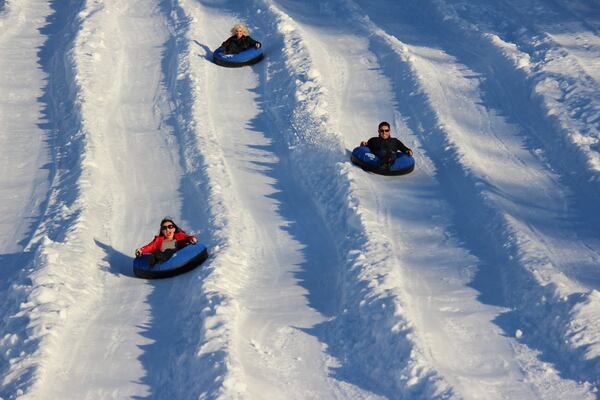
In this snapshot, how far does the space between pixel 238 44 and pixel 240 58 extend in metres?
0.46

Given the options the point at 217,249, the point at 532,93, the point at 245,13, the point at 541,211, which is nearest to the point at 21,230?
the point at 217,249

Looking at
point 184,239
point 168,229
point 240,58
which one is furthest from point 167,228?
point 240,58

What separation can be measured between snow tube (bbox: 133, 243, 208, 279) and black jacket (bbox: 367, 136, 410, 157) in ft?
13.0

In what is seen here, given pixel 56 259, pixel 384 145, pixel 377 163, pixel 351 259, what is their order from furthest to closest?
pixel 384 145
pixel 377 163
pixel 56 259
pixel 351 259

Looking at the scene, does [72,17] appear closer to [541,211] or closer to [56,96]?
[56,96]

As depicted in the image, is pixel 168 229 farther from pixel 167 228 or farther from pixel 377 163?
pixel 377 163

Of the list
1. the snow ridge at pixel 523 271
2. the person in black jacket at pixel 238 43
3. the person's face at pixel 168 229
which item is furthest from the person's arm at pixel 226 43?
the person's face at pixel 168 229

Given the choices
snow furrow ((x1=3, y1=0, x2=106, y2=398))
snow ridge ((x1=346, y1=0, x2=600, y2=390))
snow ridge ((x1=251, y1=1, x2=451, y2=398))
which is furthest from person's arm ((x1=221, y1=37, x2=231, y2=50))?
snow ridge ((x1=346, y1=0, x2=600, y2=390))

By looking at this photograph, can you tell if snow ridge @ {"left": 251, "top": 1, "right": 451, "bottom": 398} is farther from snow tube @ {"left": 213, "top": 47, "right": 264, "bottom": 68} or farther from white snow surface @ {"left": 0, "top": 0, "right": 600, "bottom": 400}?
snow tube @ {"left": 213, "top": 47, "right": 264, "bottom": 68}

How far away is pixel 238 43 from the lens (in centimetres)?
1955

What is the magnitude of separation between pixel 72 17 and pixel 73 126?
6.62m

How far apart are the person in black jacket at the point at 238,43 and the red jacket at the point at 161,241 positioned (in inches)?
307

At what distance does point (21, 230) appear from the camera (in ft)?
44.2

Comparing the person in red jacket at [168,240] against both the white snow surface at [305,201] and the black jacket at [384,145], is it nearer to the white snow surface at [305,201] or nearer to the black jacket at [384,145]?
the white snow surface at [305,201]
